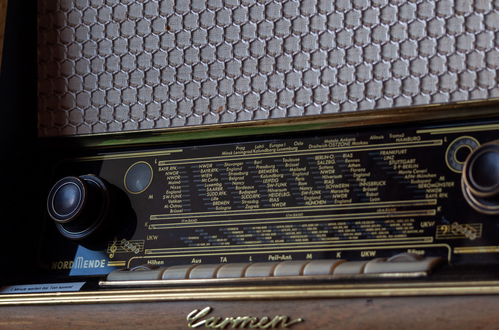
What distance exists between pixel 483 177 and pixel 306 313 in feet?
0.98

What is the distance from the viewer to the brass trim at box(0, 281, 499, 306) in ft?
3.40

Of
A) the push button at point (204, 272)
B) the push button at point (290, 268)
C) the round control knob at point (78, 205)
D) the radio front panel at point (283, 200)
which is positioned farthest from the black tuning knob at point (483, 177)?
the round control knob at point (78, 205)

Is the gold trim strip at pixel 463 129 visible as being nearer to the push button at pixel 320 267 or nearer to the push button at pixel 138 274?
the push button at pixel 320 267

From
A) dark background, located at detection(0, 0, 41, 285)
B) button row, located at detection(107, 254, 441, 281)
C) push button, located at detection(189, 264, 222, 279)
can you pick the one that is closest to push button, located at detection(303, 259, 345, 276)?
button row, located at detection(107, 254, 441, 281)

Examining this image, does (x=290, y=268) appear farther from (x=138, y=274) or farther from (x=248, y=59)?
(x=248, y=59)

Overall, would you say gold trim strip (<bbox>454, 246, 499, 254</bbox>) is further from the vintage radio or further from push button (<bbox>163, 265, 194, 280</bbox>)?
push button (<bbox>163, 265, 194, 280</bbox>)

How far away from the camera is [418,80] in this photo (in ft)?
4.01

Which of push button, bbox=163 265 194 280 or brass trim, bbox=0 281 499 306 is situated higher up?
push button, bbox=163 265 194 280

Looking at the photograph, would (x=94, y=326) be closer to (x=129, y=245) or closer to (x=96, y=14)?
(x=129, y=245)

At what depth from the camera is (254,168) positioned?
4.28 ft

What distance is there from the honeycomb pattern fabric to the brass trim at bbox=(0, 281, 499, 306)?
0.93ft

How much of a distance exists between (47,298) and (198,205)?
26 centimetres

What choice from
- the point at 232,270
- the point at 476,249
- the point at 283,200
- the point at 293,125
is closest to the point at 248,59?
the point at 293,125

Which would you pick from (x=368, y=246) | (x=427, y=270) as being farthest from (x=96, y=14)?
(x=427, y=270)
